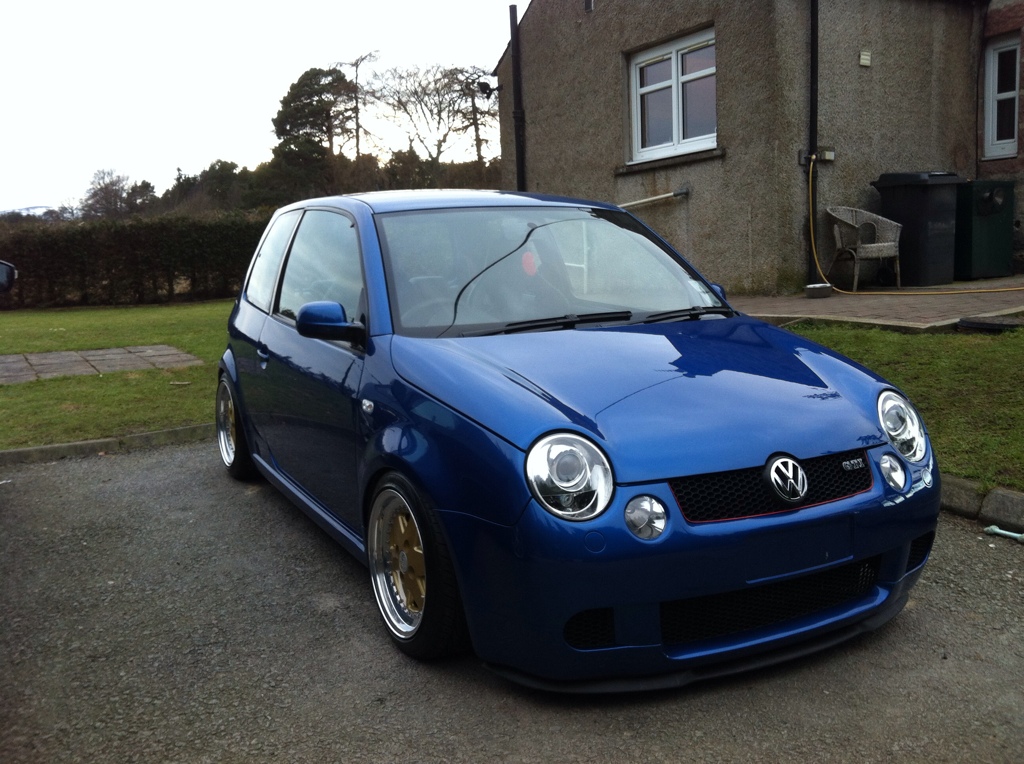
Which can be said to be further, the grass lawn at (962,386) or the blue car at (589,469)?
the grass lawn at (962,386)

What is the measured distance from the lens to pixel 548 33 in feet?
49.6

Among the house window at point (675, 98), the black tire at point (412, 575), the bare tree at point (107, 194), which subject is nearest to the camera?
the black tire at point (412, 575)

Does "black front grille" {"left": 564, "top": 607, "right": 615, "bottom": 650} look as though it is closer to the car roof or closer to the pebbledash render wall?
the car roof

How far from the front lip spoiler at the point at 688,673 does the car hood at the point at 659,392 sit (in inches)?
23.0

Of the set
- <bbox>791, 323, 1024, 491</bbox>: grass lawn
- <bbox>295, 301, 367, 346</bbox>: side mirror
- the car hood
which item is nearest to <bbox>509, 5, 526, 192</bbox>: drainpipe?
<bbox>791, 323, 1024, 491</bbox>: grass lawn

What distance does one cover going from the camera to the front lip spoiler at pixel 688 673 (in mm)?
2789

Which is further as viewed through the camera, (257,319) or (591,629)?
(257,319)

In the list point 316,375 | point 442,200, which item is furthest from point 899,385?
point 316,375

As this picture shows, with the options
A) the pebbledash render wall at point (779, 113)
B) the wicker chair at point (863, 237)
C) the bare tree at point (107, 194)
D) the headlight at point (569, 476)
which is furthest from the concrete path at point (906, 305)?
the bare tree at point (107, 194)

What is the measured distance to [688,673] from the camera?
282 cm

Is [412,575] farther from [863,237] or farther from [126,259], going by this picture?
[126,259]

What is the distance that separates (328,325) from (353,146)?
38904 mm

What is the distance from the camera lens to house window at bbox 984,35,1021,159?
1296cm

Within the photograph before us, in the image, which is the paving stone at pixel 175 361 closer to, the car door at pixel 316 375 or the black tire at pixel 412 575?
the car door at pixel 316 375
